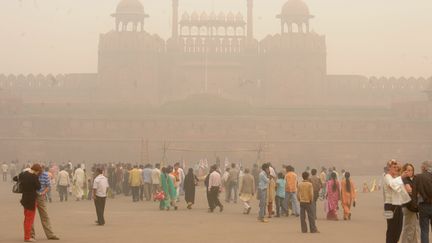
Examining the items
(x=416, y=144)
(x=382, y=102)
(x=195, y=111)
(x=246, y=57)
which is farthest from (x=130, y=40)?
(x=416, y=144)

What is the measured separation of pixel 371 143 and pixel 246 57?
13808 millimetres

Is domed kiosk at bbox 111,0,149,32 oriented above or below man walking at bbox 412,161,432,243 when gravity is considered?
above

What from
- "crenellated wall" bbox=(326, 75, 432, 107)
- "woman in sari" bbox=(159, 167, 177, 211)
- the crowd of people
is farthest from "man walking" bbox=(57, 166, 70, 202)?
"crenellated wall" bbox=(326, 75, 432, 107)

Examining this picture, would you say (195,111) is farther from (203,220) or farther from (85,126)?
(203,220)

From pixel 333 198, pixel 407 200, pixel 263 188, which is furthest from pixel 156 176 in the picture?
pixel 407 200

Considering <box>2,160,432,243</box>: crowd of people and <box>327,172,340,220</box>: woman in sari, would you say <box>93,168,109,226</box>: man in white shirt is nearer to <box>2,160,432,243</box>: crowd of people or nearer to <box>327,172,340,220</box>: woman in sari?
<box>2,160,432,243</box>: crowd of people

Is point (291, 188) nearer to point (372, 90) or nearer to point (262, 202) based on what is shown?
point (262, 202)

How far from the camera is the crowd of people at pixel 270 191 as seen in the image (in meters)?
7.37

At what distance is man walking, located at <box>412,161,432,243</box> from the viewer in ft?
24.1

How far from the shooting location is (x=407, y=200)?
7309 millimetres

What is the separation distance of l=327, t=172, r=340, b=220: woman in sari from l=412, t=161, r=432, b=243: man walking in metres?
4.93

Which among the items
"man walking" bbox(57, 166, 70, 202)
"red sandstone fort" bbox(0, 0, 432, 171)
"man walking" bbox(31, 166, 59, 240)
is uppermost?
"red sandstone fort" bbox(0, 0, 432, 171)

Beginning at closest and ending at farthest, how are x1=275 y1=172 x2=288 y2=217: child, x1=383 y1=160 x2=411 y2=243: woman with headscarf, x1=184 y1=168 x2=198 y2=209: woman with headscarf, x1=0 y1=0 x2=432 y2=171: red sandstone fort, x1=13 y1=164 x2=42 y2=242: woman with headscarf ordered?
x1=383 y1=160 x2=411 y2=243: woman with headscarf → x1=13 y1=164 x2=42 y2=242: woman with headscarf → x1=275 y1=172 x2=288 y2=217: child → x1=184 y1=168 x2=198 y2=209: woman with headscarf → x1=0 y1=0 x2=432 y2=171: red sandstone fort

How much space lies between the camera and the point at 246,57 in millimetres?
49031
